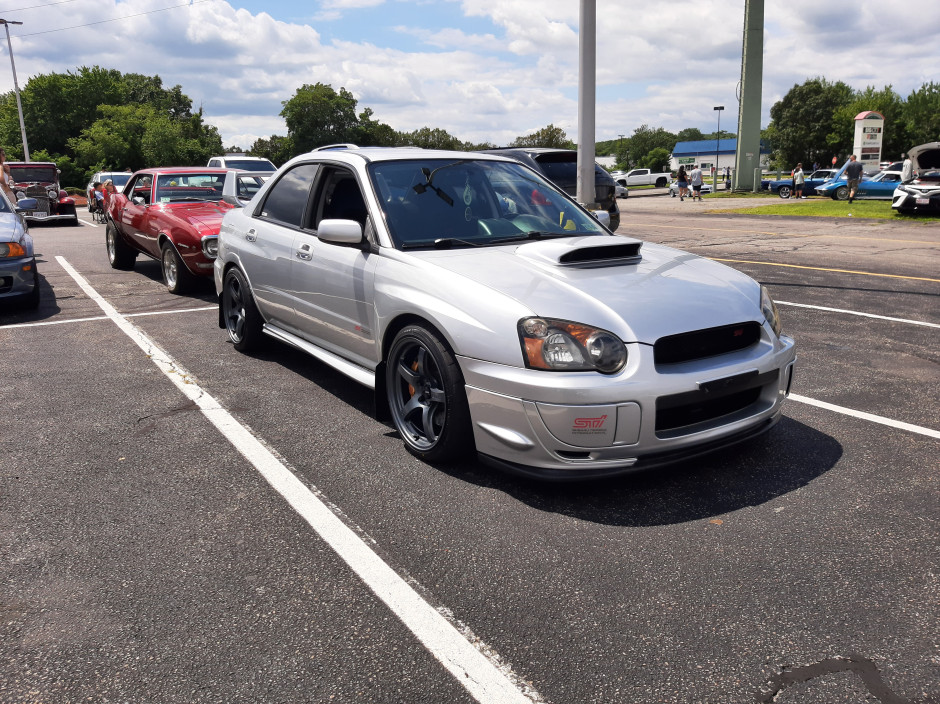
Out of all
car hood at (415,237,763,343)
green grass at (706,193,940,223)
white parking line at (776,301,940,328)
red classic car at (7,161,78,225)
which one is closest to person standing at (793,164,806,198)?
green grass at (706,193,940,223)

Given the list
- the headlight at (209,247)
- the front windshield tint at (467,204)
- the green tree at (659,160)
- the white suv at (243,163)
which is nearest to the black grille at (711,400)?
the front windshield tint at (467,204)

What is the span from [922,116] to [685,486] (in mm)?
91142

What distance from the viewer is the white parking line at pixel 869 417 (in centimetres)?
440

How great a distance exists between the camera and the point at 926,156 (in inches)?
880

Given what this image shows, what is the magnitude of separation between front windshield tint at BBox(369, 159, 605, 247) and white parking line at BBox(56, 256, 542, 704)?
4.83 feet

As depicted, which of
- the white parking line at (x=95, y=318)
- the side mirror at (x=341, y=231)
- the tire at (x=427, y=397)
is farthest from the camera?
the white parking line at (x=95, y=318)

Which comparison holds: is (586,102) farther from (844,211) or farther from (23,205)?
(844,211)

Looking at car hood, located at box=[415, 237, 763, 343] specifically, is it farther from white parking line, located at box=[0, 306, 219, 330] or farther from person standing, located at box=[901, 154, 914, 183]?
person standing, located at box=[901, 154, 914, 183]

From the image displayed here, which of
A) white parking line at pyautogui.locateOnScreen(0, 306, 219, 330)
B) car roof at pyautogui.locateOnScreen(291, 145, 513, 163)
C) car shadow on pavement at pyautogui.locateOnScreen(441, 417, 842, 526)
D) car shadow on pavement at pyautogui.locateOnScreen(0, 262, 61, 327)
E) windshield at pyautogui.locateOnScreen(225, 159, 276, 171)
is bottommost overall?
car shadow on pavement at pyautogui.locateOnScreen(441, 417, 842, 526)

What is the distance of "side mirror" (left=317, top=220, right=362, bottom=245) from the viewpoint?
4.31 m

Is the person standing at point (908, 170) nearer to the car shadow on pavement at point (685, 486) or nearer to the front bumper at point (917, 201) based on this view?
the front bumper at point (917, 201)

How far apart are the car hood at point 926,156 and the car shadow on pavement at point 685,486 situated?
21896 millimetres

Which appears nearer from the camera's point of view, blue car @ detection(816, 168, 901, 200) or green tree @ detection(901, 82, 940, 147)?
blue car @ detection(816, 168, 901, 200)

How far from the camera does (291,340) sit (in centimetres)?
550
